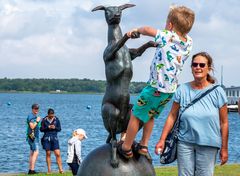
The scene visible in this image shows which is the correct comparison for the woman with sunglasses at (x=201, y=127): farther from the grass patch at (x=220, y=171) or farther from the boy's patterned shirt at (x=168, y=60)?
the grass patch at (x=220, y=171)

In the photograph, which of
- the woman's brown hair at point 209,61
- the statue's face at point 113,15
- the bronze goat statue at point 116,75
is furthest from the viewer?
the statue's face at point 113,15

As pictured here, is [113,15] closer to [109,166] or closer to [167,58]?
[167,58]

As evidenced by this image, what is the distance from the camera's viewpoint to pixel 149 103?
721 centimetres

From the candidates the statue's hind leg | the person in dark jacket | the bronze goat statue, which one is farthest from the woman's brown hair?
the person in dark jacket

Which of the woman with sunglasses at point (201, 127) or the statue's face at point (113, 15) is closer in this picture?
the woman with sunglasses at point (201, 127)

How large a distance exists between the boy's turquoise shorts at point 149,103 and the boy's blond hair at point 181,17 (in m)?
0.76

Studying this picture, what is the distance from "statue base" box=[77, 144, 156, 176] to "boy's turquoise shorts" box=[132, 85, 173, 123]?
2.09 feet

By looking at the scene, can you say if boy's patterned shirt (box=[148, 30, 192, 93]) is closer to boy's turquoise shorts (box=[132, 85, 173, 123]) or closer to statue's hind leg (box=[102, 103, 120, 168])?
boy's turquoise shorts (box=[132, 85, 173, 123])

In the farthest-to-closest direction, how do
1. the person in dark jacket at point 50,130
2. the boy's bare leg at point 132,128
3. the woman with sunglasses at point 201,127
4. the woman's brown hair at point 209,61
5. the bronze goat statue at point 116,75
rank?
1. the person in dark jacket at point 50,130
2. the bronze goat statue at point 116,75
3. the boy's bare leg at point 132,128
4. the woman's brown hair at point 209,61
5. the woman with sunglasses at point 201,127

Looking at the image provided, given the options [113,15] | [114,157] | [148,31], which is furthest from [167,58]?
[114,157]

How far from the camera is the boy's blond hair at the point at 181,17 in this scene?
268 inches

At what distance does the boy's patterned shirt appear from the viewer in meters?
6.89

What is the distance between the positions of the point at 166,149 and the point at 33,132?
8298mm

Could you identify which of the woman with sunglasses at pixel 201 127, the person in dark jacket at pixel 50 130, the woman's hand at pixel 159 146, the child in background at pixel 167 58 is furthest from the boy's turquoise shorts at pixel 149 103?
the person in dark jacket at pixel 50 130
